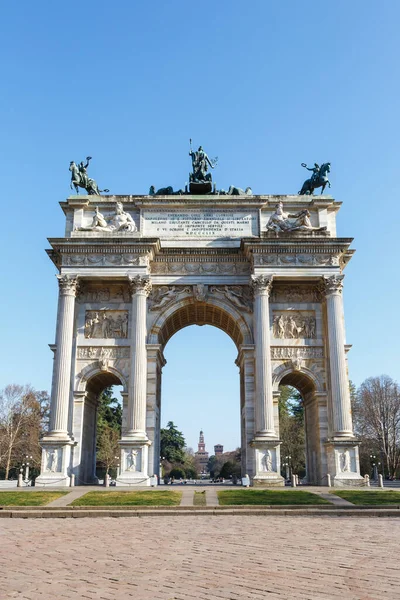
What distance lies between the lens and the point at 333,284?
120ft

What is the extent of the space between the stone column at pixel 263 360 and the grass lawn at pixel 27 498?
478 inches

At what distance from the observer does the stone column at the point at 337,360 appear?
3438 cm

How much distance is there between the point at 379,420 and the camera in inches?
2921

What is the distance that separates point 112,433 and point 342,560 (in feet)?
233

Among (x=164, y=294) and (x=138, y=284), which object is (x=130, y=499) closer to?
(x=138, y=284)

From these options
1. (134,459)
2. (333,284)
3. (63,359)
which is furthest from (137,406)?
(333,284)

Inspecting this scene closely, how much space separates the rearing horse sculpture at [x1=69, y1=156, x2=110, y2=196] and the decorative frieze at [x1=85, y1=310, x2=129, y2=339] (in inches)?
344

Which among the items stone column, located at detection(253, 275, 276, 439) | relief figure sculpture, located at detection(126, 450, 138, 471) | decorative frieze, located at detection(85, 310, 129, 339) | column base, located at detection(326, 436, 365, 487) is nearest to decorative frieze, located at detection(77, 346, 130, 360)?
decorative frieze, located at detection(85, 310, 129, 339)

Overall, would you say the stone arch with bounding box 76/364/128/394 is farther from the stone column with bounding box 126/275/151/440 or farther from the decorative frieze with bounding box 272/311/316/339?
the decorative frieze with bounding box 272/311/316/339

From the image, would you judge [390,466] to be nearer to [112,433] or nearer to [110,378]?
[112,433]

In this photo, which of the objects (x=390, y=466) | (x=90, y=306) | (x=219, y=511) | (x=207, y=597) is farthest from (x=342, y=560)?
(x=390, y=466)

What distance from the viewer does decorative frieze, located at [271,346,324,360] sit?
36812 millimetres

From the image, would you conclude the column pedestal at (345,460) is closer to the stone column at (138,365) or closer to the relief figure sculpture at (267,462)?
the relief figure sculpture at (267,462)

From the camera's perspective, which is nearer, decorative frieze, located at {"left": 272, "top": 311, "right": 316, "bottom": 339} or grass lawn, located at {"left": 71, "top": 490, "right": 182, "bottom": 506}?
grass lawn, located at {"left": 71, "top": 490, "right": 182, "bottom": 506}
